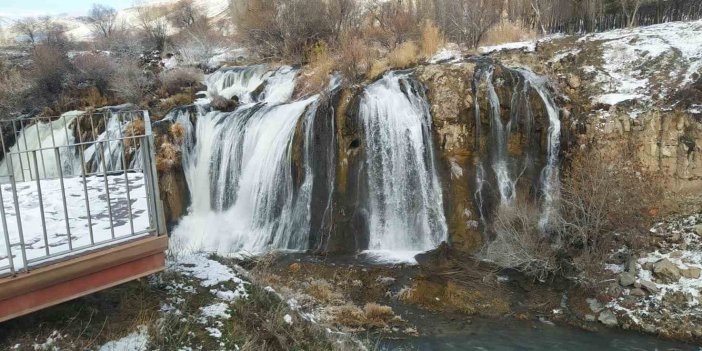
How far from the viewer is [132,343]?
4.68m

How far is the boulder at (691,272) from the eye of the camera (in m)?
11.0

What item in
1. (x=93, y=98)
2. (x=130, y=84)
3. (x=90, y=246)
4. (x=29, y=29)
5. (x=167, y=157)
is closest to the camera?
(x=90, y=246)

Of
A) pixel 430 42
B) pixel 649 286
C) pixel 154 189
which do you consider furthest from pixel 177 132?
pixel 649 286

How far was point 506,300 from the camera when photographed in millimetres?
11023

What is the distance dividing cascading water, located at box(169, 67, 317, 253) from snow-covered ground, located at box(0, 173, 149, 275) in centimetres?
684

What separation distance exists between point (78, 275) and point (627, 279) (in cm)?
1109

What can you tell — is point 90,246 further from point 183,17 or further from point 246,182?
point 183,17

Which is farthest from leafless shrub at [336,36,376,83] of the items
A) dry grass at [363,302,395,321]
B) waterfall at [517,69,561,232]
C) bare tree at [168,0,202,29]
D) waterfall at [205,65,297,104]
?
bare tree at [168,0,202,29]

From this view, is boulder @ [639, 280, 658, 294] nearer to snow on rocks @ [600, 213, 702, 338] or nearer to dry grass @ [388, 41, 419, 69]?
snow on rocks @ [600, 213, 702, 338]

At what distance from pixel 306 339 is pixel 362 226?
8.24m

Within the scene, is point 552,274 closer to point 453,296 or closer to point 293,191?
point 453,296

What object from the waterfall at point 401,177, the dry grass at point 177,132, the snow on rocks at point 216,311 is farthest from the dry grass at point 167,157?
the snow on rocks at point 216,311

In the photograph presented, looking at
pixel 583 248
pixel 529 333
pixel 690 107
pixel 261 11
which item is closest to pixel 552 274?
pixel 583 248

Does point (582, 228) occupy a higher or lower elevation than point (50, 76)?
lower
